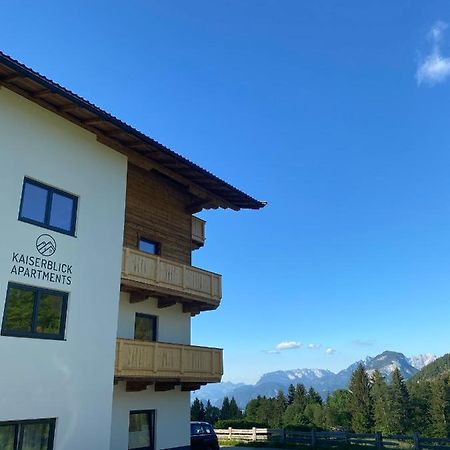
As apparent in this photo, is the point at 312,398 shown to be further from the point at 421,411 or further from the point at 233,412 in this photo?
the point at 233,412

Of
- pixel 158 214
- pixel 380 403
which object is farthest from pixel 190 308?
pixel 380 403

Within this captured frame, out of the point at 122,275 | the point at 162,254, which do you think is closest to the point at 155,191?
the point at 162,254

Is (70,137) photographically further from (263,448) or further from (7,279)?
(263,448)

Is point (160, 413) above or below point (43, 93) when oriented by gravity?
below

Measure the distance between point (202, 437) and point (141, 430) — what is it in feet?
20.3

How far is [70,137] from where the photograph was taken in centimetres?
1496

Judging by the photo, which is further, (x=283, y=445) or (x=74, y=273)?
(x=283, y=445)

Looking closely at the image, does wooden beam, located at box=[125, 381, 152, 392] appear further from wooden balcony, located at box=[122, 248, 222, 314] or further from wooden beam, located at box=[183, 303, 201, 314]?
wooden beam, located at box=[183, 303, 201, 314]

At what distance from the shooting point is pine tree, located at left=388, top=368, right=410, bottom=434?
86.9 metres

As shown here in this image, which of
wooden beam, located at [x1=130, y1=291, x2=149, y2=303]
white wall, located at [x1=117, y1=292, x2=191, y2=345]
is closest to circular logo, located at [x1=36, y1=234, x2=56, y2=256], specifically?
white wall, located at [x1=117, y1=292, x2=191, y2=345]

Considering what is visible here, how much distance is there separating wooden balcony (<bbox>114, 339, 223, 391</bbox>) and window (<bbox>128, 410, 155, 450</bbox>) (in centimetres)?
106

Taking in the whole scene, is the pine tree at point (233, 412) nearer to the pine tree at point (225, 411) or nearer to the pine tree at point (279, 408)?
the pine tree at point (225, 411)

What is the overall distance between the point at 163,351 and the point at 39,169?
Answer: 7308 mm

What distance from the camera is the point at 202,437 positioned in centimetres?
2189
